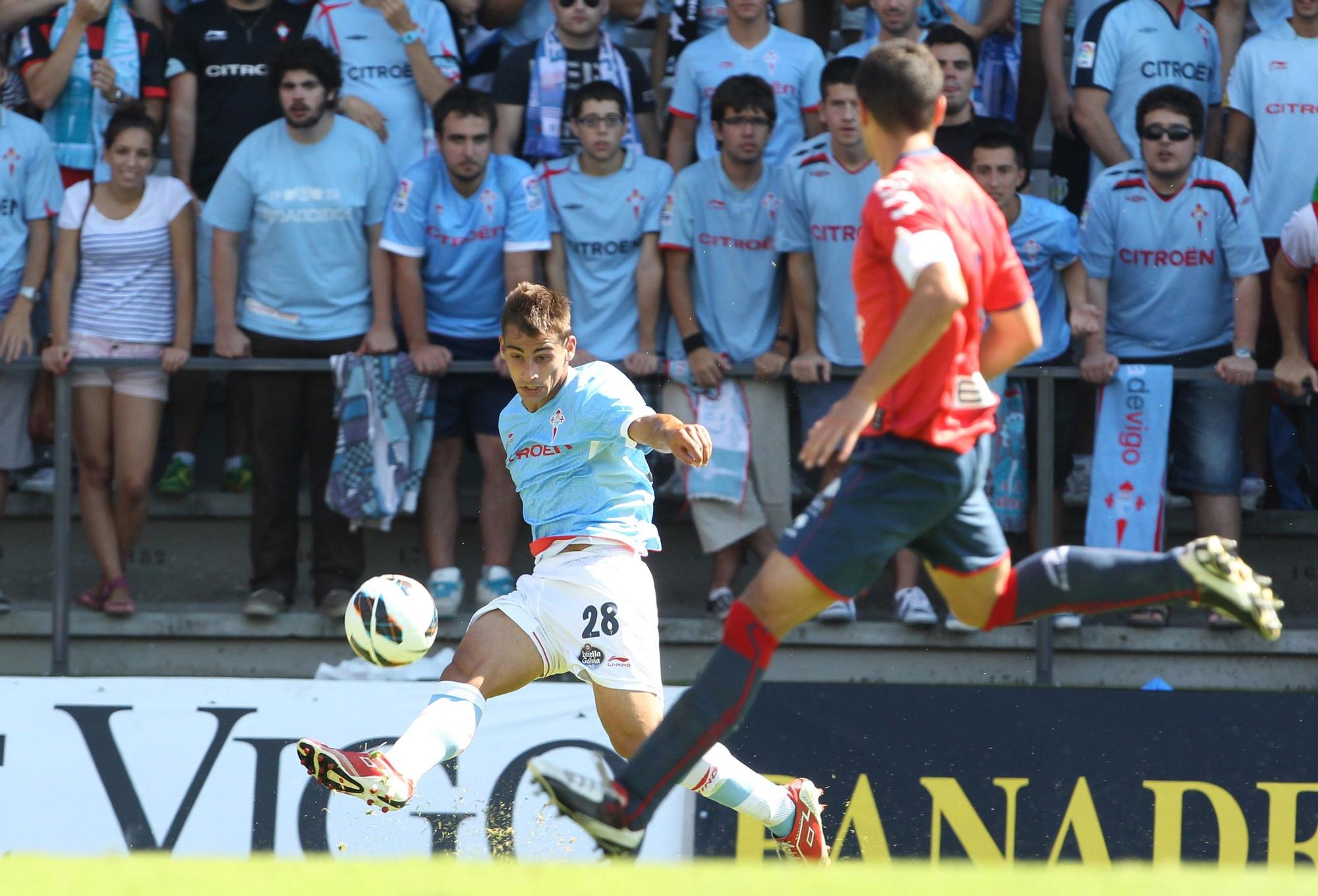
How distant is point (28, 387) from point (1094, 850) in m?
5.82

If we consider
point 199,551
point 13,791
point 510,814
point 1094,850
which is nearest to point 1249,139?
point 1094,850

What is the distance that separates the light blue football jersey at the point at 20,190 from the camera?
850 centimetres

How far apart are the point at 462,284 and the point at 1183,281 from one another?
11.9ft

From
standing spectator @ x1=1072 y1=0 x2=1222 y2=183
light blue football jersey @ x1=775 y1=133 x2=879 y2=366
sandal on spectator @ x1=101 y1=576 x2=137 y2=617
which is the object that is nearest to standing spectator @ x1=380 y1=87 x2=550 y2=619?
light blue football jersey @ x1=775 y1=133 x2=879 y2=366

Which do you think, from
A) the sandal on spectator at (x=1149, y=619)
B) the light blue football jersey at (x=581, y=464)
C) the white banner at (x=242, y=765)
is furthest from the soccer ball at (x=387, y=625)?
the sandal on spectator at (x=1149, y=619)

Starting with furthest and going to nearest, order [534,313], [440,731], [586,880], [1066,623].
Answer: [1066,623] → [534,313] → [440,731] → [586,880]

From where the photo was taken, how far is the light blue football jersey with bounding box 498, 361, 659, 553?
5.68m

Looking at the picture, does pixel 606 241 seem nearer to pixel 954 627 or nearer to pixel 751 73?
Result: pixel 751 73

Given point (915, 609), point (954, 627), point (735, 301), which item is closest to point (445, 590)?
point (735, 301)

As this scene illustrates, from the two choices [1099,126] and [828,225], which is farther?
[1099,126]

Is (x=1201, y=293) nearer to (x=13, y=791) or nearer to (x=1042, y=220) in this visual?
(x=1042, y=220)

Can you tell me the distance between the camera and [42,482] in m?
8.82

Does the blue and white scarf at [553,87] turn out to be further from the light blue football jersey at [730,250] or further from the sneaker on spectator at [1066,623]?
the sneaker on spectator at [1066,623]

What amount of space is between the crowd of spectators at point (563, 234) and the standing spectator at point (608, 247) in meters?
0.02
